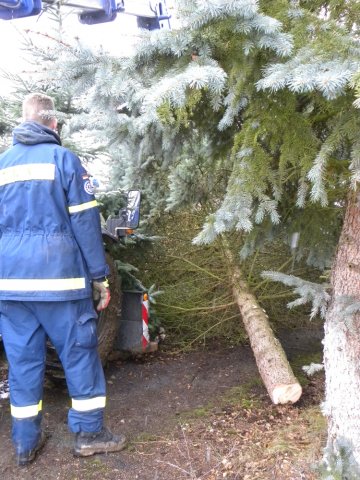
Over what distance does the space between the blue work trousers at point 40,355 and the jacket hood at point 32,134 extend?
95 cm

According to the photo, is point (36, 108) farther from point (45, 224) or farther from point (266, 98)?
point (266, 98)

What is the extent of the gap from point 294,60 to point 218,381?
265 cm

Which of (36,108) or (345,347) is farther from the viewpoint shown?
(36,108)

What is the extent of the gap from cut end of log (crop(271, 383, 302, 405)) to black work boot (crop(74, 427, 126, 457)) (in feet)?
3.48

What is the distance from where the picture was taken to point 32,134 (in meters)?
2.80

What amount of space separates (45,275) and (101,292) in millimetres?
413

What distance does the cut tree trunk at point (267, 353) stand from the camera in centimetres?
326

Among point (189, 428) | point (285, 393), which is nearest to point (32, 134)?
point (189, 428)

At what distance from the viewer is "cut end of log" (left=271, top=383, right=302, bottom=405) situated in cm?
324

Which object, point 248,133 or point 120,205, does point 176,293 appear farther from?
point 248,133

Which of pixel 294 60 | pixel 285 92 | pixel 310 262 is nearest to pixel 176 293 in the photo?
pixel 310 262

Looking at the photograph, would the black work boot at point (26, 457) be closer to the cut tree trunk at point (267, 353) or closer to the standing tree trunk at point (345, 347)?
the cut tree trunk at point (267, 353)

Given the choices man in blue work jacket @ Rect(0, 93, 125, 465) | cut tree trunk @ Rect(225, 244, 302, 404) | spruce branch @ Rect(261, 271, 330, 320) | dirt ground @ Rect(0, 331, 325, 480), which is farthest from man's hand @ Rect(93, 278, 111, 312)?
cut tree trunk @ Rect(225, 244, 302, 404)

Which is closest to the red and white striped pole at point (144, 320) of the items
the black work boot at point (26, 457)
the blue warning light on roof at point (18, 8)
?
the black work boot at point (26, 457)
